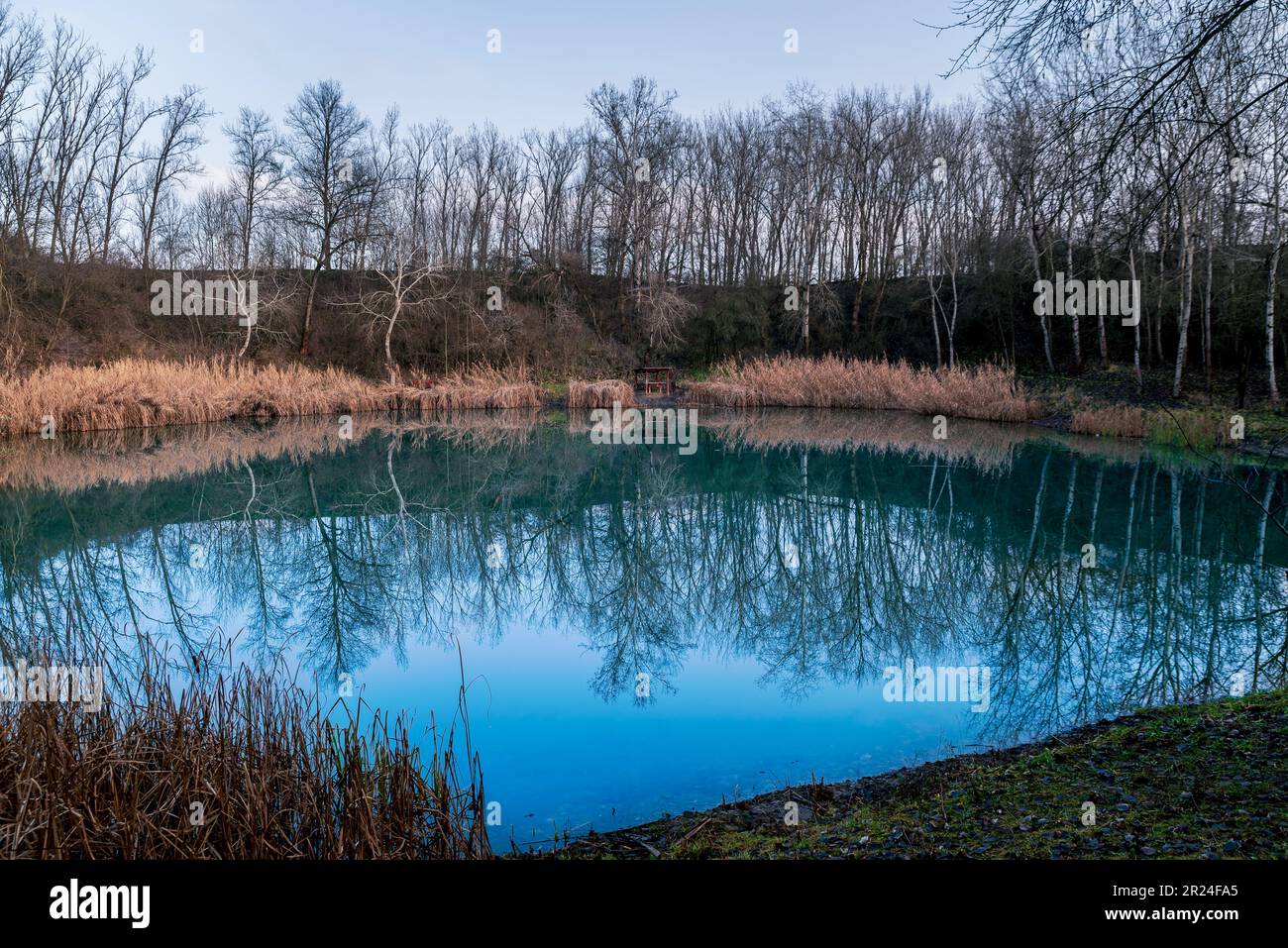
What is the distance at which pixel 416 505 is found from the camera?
1237 centimetres

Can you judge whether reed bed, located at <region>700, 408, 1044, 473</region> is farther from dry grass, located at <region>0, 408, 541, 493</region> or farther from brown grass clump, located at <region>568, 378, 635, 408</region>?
dry grass, located at <region>0, 408, 541, 493</region>

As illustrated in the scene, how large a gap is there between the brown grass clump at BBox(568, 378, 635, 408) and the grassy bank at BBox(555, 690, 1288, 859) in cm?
2081

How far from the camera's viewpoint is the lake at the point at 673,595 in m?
5.14

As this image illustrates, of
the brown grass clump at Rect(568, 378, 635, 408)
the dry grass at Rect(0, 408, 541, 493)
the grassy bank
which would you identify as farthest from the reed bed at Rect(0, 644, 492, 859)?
the brown grass clump at Rect(568, 378, 635, 408)

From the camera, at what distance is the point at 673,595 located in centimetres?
823

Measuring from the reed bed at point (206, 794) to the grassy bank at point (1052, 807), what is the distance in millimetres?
730

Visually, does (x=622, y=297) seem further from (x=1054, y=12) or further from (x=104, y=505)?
(x=1054, y=12)

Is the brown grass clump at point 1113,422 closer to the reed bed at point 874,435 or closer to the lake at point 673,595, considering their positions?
the reed bed at point 874,435

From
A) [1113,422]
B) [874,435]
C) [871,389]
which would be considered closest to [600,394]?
[871,389]

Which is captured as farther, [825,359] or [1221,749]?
[825,359]

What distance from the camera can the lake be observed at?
514 cm

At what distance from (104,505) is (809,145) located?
2814 centimetres
